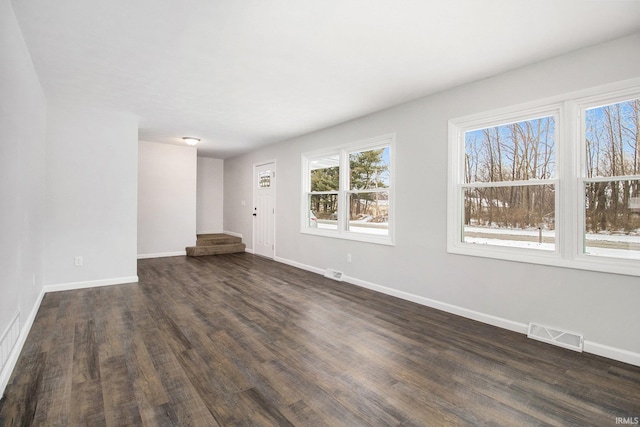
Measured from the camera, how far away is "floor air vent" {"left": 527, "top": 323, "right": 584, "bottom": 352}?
260 centimetres

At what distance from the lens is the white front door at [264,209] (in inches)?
265

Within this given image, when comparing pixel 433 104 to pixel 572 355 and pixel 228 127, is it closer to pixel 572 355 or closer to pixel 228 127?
pixel 572 355

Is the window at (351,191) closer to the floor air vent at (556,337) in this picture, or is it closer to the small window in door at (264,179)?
the small window in door at (264,179)

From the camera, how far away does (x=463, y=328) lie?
3.04m

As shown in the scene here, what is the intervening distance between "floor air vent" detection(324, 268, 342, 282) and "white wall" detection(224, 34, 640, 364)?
0.10 metres

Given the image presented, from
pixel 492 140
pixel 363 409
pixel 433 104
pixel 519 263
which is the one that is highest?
pixel 433 104

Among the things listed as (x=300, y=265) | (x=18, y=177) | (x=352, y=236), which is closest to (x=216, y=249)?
(x=300, y=265)

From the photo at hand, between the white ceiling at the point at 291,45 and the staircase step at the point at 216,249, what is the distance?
368 centimetres

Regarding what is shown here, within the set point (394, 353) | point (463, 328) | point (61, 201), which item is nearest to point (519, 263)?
point (463, 328)

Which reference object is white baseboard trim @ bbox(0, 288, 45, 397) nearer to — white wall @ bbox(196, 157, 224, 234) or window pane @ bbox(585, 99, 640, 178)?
window pane @ bbox(585, 99, 640, 178)

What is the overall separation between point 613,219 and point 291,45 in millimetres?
2989

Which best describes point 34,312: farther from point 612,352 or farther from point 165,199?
point 612,352

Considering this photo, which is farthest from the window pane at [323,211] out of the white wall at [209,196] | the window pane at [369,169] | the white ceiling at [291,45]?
the white wall at [209,196]

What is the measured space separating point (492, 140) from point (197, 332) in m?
3.47
